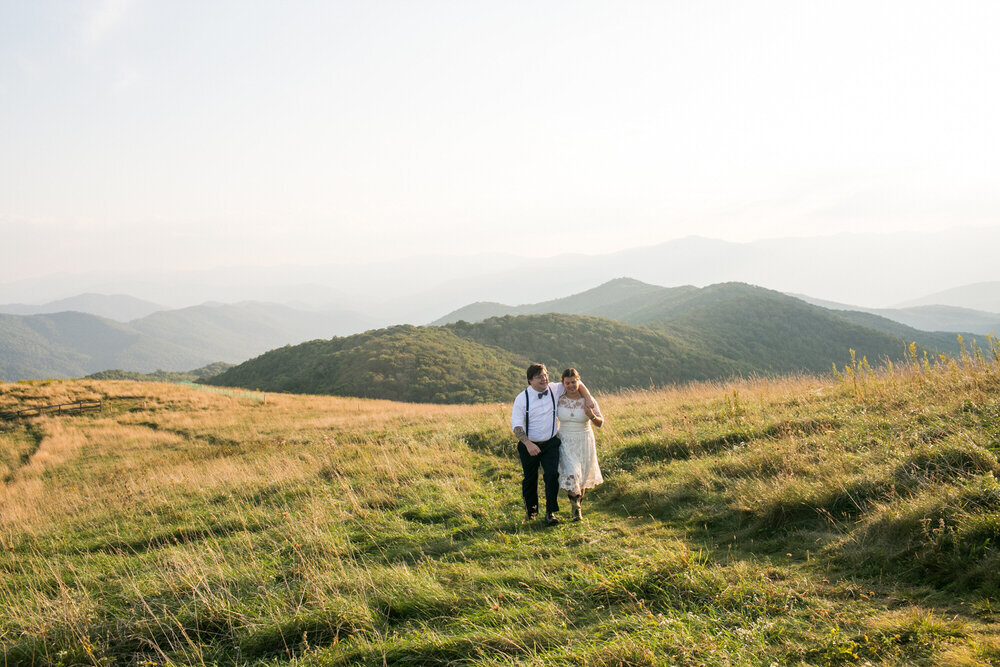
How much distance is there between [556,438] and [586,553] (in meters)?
1.74

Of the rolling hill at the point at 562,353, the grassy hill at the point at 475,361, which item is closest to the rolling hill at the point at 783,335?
the rolling hill at the point at 562,353

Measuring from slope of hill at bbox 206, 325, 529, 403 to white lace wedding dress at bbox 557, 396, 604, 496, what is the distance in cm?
5429

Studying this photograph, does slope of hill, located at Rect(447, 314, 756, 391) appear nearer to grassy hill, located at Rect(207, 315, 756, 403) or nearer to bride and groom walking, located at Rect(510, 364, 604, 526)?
grassy hill, located at Rect(207, 315, 756, 403)

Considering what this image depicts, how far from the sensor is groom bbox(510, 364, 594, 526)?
659 cm

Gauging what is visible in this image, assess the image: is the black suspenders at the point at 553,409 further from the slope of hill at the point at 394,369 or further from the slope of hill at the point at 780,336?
the slope of hill at the point at 780,336

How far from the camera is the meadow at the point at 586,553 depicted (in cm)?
357

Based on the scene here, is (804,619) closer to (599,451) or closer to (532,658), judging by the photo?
(532,658)

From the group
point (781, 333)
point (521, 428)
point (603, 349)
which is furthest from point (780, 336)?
point (521, 428)

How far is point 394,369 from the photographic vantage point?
225 ft

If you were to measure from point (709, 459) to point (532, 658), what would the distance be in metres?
5.64

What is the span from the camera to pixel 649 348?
269ft

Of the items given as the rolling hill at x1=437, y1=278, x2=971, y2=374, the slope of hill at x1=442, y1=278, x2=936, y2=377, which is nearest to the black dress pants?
the slope of hill at x1=442, y1=278, x2=936, y2=377

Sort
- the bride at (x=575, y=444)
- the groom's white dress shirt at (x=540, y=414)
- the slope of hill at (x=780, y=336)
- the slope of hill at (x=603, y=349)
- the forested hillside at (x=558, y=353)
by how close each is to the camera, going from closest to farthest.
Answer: the bride at (x=575, y=444), the groom's white dress shirt at (x=540, y=414), the forested hillside at (x=558, y=353), the slope of hill at (x=603, y=349), the slope of hill at (x=780, y=336)

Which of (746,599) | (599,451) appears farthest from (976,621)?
(599,451)
